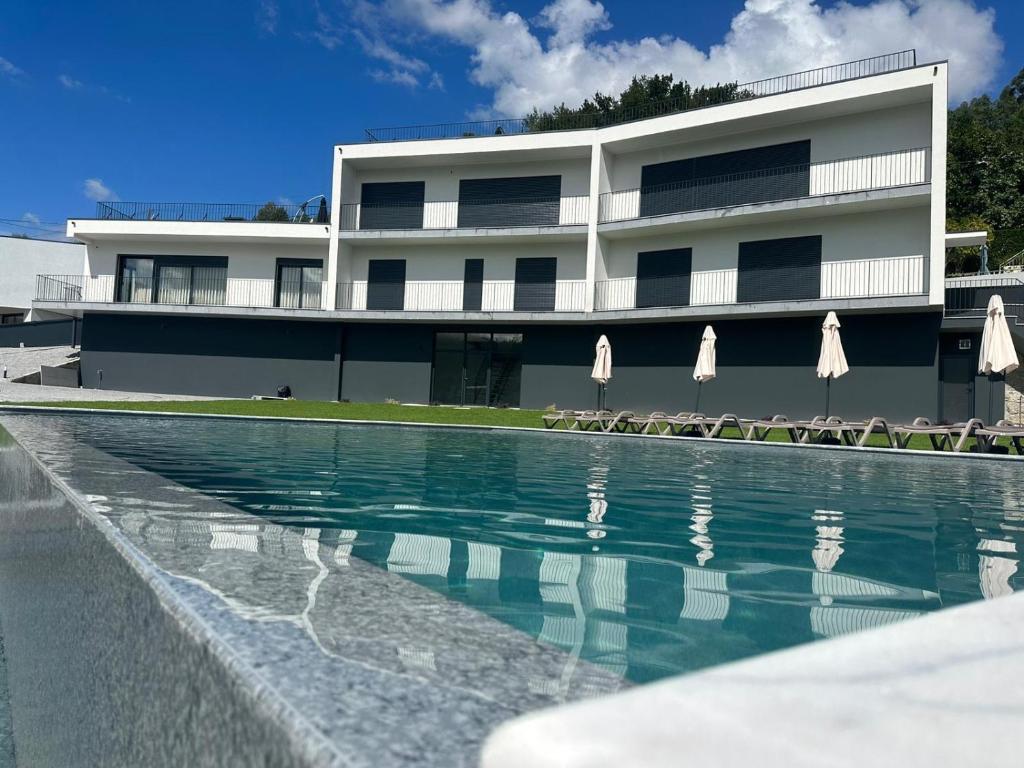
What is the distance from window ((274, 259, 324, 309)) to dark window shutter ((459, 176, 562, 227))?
6305 mm

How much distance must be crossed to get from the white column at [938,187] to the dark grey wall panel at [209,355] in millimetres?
19345

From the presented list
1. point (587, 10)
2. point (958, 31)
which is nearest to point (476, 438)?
point (587, 10)

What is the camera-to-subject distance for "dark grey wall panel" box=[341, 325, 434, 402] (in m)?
26.4

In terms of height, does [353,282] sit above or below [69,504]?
above

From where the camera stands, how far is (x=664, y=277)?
24125 millimetres

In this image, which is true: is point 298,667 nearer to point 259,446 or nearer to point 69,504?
point 69,504

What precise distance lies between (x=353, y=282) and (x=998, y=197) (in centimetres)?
3310

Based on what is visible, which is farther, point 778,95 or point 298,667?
point 778,95

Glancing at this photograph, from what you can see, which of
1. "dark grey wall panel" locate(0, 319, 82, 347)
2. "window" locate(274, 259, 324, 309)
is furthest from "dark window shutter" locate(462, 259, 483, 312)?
"dark grey wall panel" locate(0, 319, 82, 347)

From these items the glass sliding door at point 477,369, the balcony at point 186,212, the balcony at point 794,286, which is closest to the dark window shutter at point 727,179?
the balcony at point 794,286

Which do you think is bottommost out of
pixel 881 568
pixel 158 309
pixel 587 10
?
pixel 881 568

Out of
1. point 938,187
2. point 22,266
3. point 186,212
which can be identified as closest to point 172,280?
point 186,212

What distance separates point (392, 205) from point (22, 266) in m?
29.4

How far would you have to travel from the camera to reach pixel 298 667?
1.20 metres
